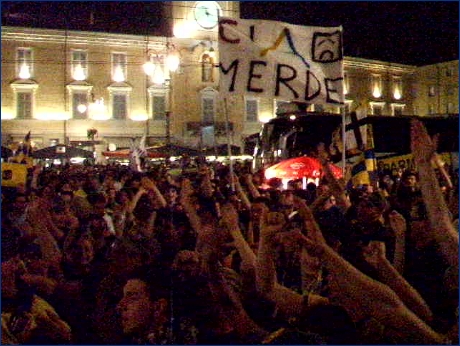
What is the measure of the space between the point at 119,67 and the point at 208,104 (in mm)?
7481

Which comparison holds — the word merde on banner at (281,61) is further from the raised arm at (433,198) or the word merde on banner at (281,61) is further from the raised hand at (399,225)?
the raised arm at (433,198)

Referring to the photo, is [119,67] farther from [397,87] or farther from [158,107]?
[397,87]

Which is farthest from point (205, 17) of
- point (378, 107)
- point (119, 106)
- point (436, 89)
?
point (436, 89)

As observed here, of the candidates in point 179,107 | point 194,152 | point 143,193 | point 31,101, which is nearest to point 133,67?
point 179,107

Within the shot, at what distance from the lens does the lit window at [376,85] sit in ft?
189

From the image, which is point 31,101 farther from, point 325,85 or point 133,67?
point 325,85

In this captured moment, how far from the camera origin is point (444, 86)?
55219mm

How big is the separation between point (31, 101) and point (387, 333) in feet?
153

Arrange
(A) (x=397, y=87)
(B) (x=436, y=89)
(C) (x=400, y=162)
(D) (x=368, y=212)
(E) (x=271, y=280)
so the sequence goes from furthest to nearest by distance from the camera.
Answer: (A) (x=397, y=87) < (B) (x=436, y=89) < (C) (x=400, y=162) < (D) (x=368, y=212) < (E) (x=271, y=280)

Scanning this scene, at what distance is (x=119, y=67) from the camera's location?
1946 inches

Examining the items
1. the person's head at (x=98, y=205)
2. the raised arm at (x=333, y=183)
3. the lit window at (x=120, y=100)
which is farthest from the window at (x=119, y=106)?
the raised arm at (x=333, y=183)

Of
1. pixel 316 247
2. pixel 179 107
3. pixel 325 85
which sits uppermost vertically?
pixel 179 107

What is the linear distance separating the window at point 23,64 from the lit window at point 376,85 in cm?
2754

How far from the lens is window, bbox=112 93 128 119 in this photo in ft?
163
